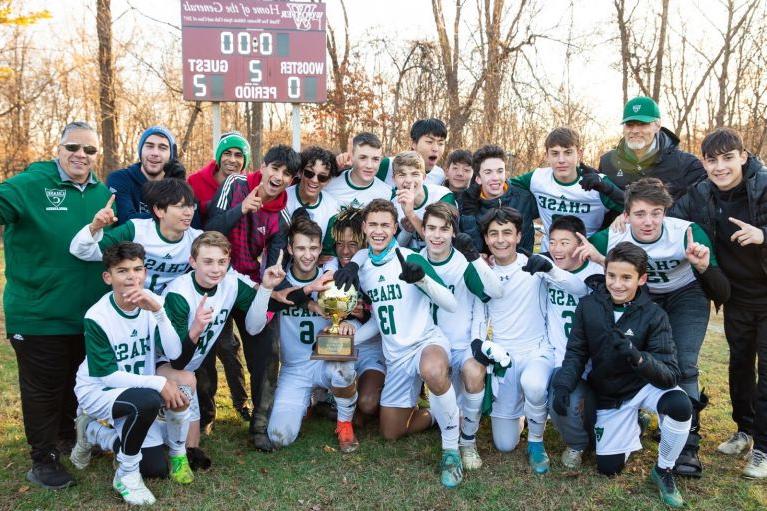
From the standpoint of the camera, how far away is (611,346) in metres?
3.90

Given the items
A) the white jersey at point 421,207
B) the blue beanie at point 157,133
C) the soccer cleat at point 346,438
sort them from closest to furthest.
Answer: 1. the soccer cleat at point 346,438
2. the blue beanie at point 157,133
3. the white jersey at point 421,207

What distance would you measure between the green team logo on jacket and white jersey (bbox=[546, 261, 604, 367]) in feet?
2.32

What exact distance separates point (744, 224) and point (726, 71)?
2039 cm

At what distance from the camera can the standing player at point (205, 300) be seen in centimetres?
404

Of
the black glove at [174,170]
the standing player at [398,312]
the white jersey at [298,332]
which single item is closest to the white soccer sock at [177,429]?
the white jersey at [298,332]

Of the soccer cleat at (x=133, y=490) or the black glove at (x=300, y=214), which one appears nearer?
the soccer cleat at (x=133, y=490)

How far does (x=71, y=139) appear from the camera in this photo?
3.91 metres

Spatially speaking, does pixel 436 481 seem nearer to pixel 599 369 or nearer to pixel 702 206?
pixel 599 369

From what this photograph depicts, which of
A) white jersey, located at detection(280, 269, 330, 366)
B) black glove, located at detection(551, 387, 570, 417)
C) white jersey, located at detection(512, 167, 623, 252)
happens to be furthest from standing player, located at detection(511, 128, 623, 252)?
white jersey, located at detection(280, 269, 330, 366)

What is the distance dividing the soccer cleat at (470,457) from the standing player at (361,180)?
221 cm

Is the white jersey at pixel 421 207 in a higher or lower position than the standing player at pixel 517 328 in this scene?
higher

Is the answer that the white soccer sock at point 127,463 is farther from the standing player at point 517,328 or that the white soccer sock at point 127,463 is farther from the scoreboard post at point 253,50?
the scoreboard post at point 253,50

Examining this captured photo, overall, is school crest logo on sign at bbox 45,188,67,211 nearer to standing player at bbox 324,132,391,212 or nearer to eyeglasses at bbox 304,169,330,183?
eyeglasses at bbox 304,169,330,183

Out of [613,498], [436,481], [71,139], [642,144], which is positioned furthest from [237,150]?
[613,498]
